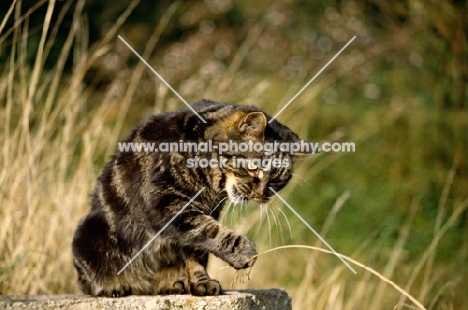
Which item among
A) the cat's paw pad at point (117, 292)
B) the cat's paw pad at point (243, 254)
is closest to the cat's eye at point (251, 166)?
the cat's paw pad at point (243, 254)

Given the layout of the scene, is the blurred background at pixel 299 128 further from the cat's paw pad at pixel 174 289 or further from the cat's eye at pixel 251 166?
the cat's paw pad at pixel 174 289

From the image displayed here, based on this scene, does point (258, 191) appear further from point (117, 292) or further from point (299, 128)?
point (299, 128)

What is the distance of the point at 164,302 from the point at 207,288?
0.18 meters

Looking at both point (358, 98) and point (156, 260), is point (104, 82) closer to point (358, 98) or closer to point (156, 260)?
point (358, 98)

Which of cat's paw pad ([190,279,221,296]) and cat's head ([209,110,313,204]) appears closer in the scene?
cat's paw pad ([190,279,221,296])

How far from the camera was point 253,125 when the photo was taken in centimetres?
307

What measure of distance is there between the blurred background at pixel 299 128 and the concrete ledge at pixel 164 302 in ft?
0.30

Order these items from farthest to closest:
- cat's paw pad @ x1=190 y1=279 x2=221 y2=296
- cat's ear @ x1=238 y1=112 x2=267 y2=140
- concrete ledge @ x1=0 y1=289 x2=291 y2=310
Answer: cat's ear @ x1=238 y1=112 x2=267 y2=140
cat's paw pad @ x1=190 y1=279 x2=221 y2=296
concrete ledge @ x1=0 y1=289 x2=291 y2=310

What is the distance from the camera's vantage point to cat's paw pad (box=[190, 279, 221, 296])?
2.85 meters

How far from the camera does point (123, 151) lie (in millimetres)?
3244

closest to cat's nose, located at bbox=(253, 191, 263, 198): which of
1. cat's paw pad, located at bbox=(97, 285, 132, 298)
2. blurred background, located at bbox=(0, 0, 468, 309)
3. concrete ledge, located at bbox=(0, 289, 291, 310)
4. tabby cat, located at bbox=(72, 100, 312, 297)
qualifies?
tabby cat, located at bbox=(72, 100, 312, 297)

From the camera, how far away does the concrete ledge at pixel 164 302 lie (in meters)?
2.75

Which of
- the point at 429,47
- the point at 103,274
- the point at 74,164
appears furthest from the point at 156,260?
the point at 429,47

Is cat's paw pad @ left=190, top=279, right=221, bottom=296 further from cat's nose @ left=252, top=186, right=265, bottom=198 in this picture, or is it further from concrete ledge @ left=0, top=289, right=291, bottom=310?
cat's nose @ left=252, top=186, right=265, bottom=198
